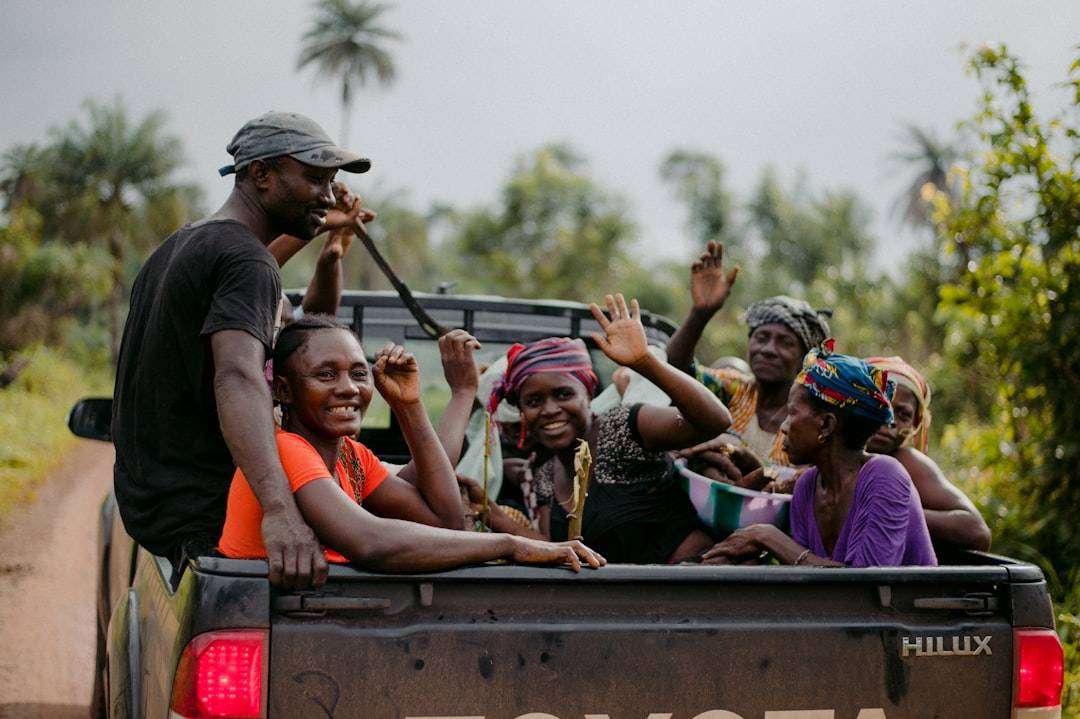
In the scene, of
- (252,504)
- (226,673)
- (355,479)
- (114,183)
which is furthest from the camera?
(114,183)

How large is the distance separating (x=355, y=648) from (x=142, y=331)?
1075 mm

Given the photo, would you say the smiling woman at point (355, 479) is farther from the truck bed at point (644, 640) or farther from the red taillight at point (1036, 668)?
the red taillight at point (1036, 668)

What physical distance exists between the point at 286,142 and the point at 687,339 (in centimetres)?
202

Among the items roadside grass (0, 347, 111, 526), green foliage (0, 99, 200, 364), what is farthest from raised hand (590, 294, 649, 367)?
green foliage (0, 99, 200, 364)

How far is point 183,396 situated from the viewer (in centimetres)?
259

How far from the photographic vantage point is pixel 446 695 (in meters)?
2.12

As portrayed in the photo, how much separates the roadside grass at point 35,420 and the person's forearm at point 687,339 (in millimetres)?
5992

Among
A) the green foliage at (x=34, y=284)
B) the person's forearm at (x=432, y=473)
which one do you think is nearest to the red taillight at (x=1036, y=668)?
the person's forearm at (x=432, y=473)

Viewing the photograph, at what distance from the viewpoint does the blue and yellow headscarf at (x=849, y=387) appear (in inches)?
114

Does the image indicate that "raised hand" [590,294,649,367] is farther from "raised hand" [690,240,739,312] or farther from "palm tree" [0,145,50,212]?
"palm tree" [0,145,50,212]

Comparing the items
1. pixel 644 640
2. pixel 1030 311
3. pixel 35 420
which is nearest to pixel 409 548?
pixel 644 640

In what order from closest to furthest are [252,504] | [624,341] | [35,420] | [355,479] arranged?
[252,504] < [355,479] < [624,341] < [35,420]

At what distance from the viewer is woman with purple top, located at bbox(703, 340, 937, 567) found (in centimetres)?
276

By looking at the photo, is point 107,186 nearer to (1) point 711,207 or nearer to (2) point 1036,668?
(1) point 711,207
